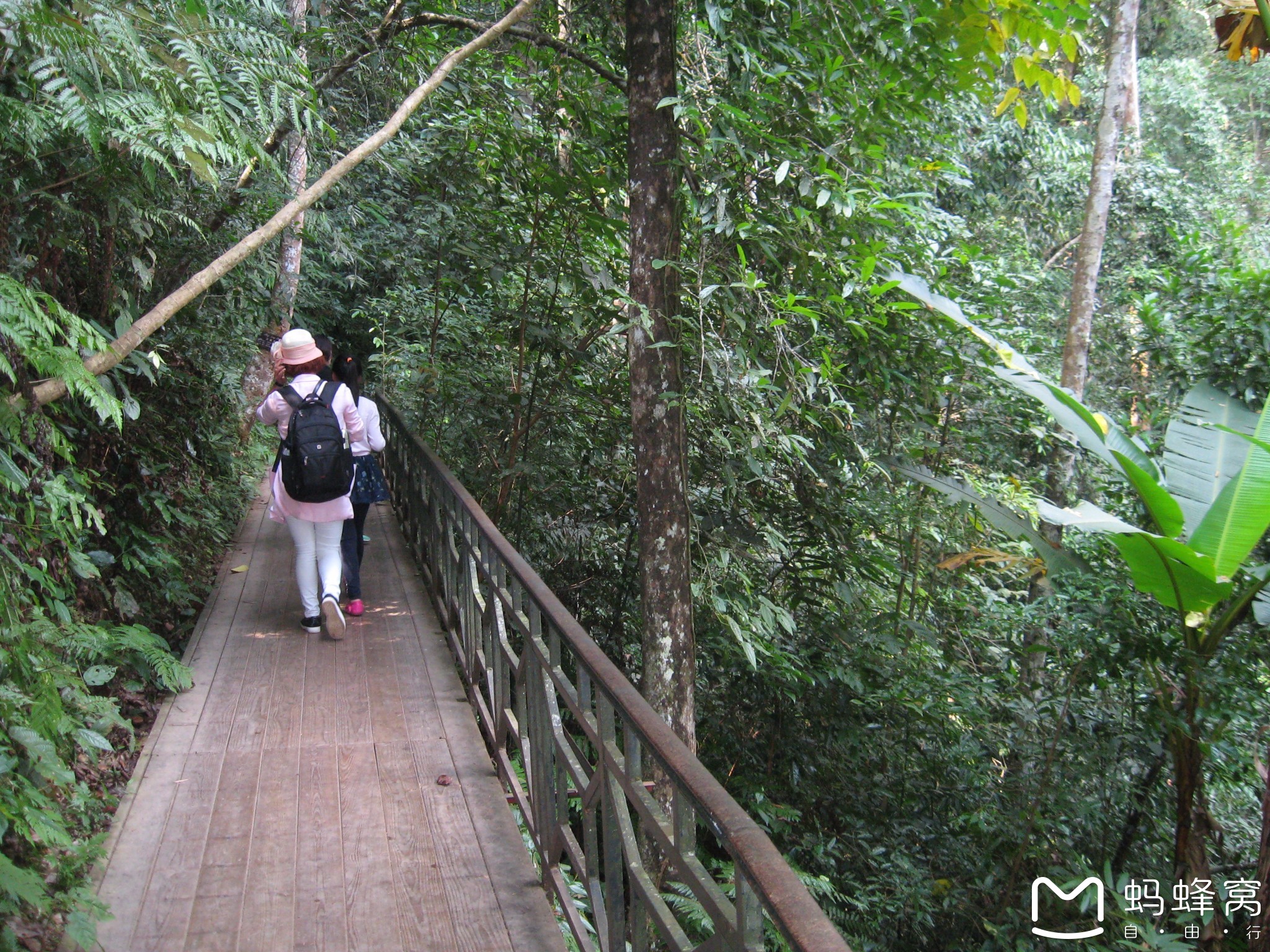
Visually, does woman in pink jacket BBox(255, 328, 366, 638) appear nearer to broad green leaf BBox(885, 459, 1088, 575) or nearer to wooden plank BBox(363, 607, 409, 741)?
wooden plank BBox(363, 607, 409, 741)

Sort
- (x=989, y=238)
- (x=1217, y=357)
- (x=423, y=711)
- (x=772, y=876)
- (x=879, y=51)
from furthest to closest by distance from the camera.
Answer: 1. (x=989, y=238)
2. (x=1217, y=357)
3. (x=423, y=711)
4. (x=879, y=51)
5. (x=772, y=876)

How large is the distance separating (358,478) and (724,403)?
268cm

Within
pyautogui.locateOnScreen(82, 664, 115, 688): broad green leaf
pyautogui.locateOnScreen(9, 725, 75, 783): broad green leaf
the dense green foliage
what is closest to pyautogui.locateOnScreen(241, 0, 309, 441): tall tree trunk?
the dense green foliage

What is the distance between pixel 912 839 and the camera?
6359 millimetres

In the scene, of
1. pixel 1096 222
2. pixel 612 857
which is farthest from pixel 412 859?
pixel 1096 222

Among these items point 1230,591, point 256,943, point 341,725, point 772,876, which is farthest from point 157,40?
point 1230,591

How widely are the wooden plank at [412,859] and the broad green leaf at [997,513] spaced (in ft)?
9.61

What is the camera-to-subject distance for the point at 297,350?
5000 millimetres

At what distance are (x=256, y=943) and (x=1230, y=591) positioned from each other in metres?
4.22

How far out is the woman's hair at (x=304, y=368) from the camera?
501 centimetres

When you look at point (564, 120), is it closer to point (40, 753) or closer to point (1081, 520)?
point (1081, 520)

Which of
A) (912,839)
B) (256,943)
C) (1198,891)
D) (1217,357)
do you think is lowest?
(912,839)

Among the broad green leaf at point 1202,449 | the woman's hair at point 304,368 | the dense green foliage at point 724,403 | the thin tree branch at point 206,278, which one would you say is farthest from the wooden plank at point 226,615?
the broad green leaf at point 1202,449

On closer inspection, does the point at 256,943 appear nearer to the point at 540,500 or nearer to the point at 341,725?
the point at 341,725
